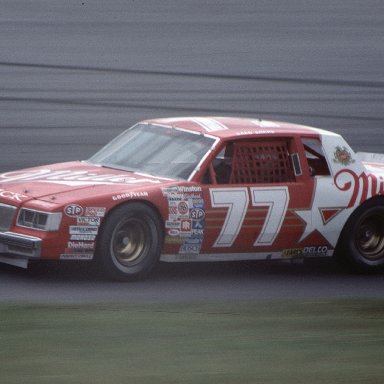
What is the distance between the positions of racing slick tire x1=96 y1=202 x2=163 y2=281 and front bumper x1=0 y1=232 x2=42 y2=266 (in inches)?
21.3

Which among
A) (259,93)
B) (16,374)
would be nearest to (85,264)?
(16,374)

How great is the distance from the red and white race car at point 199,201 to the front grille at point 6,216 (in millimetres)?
12

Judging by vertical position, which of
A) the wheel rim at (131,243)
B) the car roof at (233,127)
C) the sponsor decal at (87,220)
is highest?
the car roof at (233,127)

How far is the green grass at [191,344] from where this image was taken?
564cm

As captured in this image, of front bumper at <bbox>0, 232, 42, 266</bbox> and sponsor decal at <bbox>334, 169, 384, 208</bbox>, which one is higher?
sponsor decal at <bbox>334, 169, 384, 208</bbox>

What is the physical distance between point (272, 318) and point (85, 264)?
12.3 feet

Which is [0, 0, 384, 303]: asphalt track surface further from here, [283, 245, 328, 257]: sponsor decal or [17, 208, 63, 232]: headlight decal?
[17, 208, 63, 232]: headlight decal

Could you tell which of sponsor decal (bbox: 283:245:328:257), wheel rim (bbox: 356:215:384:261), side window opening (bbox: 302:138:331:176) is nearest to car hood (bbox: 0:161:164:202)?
sponsor decal (bbox: 283:245:328:257)

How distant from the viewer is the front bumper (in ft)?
32.7

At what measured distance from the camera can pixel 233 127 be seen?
444 inches

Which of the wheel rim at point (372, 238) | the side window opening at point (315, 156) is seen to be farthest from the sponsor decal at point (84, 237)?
the wheel rim at point (372, 238)

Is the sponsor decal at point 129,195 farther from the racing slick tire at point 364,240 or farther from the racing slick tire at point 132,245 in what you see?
the racing slick tire at point 364,240

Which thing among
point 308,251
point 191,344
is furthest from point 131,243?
point 191,344

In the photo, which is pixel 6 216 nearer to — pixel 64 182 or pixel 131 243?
pixel 64 182
